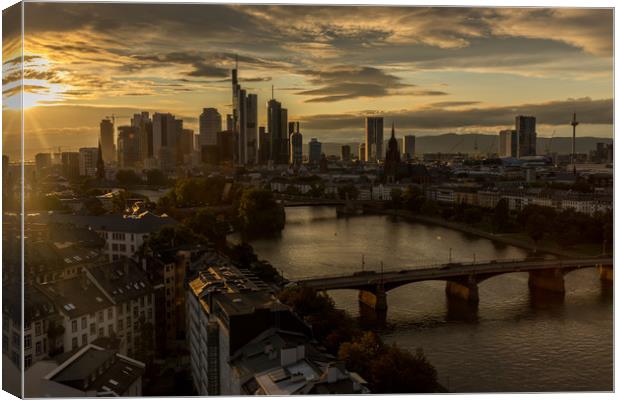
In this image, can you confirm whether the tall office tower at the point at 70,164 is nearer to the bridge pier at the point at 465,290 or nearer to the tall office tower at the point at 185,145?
the tall office tower at the point at 185,145

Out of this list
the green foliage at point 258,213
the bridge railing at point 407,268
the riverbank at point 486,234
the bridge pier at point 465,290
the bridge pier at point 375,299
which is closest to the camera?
the bridge pier at point 375,299

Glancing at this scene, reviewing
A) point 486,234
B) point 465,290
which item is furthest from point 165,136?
point 486,234

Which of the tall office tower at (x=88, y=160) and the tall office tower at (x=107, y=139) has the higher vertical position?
the tall office tower at (x=107, y=139)

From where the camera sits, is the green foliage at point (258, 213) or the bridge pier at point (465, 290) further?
the green foliage at point (258, 213)

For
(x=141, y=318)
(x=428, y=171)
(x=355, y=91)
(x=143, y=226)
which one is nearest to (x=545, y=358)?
(x=355, y=91)

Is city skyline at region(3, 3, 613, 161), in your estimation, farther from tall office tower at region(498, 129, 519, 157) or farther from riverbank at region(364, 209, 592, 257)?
riverbank at region(364, 209, 592, 257)

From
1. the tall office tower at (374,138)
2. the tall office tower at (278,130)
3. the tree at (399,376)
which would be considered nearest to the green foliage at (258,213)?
the tall office tower at (278,130)

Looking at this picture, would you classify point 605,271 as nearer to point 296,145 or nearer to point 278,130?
point 296,145
